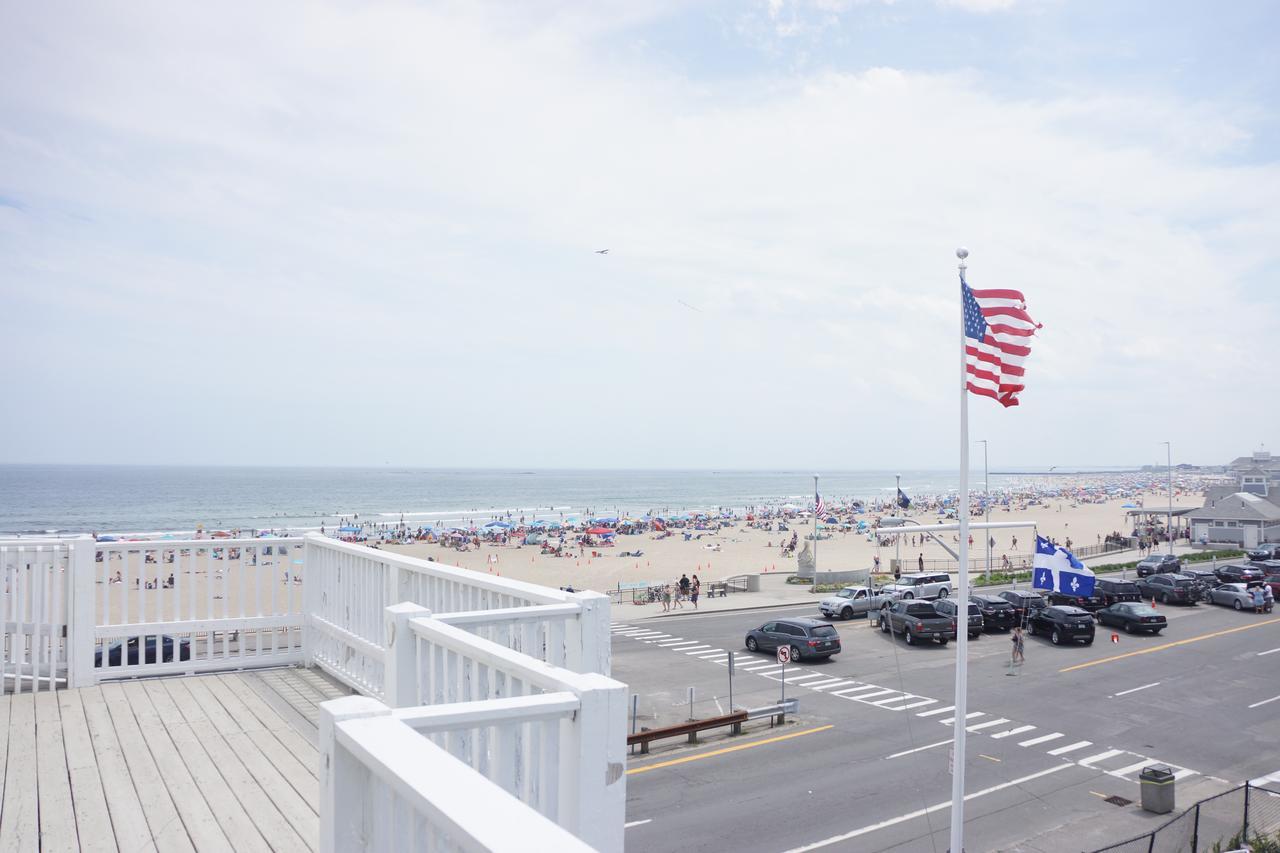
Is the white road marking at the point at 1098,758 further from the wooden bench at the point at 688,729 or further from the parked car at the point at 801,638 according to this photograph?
the parked car at the point at 801,638

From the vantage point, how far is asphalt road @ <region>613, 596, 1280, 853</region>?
14500mm

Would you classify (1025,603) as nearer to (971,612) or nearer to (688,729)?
(971,612)

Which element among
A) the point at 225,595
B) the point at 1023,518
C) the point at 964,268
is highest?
the point at 964,268

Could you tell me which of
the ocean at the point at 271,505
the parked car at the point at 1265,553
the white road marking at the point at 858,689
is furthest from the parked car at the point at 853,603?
the ocean at the point at 271,505

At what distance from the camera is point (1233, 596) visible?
132 ft

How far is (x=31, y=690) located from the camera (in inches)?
310

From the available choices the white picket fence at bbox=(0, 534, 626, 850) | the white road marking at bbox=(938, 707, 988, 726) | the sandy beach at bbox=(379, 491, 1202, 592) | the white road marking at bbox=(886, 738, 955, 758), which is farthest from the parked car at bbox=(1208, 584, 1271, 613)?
the white picket fence at bbox=(0, 534, 626, 850)

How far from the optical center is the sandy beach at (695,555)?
5850cm

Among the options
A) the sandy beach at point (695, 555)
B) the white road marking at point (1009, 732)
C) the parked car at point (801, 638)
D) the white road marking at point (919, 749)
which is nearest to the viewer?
the white road marking at point (919, 749)

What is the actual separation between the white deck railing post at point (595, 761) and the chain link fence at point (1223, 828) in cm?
1235

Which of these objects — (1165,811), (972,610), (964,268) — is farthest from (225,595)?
(972,610)

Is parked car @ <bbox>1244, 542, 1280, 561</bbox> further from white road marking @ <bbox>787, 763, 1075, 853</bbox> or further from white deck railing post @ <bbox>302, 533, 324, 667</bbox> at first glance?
white deck railing post @ <bbox>302, 533, 324, 667</bbox>

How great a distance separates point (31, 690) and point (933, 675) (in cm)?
2411

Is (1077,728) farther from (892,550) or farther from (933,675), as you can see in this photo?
(892,550)
